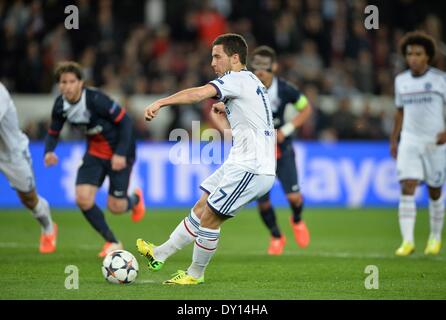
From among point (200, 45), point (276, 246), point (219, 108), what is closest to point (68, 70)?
point (219, 108)

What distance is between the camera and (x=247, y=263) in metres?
10.7

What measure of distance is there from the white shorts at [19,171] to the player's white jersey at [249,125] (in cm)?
365

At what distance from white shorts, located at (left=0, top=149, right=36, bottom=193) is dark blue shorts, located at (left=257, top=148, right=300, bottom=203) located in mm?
3097

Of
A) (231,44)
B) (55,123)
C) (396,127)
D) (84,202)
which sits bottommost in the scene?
(84,202)

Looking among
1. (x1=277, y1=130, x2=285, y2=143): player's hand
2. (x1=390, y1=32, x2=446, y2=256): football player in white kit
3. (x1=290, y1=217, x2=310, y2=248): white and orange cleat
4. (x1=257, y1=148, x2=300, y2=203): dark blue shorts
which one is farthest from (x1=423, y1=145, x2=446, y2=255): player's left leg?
(x1=277, y1=130, x2=285, y2=143): player's hand

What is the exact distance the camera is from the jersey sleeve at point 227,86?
821 cm

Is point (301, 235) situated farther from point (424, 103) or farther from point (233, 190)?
point (233, 190)

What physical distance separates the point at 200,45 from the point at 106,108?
10368 millimetres

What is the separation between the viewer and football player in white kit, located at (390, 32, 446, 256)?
11734 millimetres

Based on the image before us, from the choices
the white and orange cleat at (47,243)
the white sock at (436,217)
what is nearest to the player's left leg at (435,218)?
the white sock at (436,217)

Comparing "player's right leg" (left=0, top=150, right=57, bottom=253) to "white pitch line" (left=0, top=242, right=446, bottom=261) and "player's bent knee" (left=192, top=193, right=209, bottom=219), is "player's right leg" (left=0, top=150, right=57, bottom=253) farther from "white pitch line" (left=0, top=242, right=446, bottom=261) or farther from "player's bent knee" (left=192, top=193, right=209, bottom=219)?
"player's bent knee" (left=192, top=193, right=209, bottom=219)

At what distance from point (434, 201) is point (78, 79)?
16.6ft
